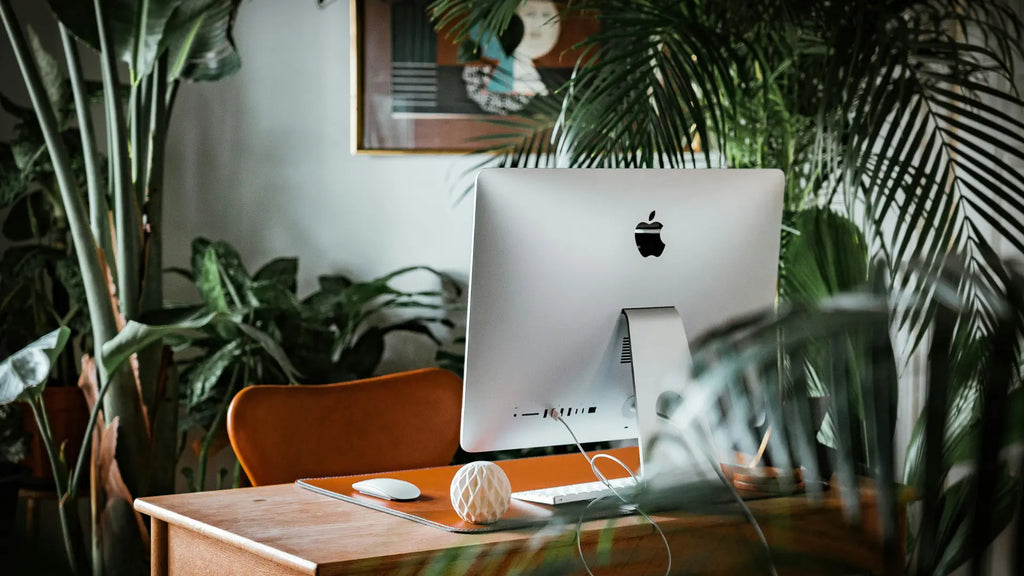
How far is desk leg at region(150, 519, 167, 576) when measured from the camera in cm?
160

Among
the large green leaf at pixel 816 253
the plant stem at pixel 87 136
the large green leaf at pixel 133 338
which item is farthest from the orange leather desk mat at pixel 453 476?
the plant stem at pixel 87 136

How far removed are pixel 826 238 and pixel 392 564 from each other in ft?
3.36

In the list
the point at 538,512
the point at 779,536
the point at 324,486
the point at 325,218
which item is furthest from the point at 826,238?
the point at 325,218

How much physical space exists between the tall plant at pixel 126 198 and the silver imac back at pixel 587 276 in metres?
1.10

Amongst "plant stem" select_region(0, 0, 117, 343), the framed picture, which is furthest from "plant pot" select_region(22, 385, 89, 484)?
the framed picture

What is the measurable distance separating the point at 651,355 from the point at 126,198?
136 centimetres

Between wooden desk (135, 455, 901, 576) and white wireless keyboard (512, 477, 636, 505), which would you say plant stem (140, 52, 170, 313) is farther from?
white wireless keyboard (512, 477, 636, 505)

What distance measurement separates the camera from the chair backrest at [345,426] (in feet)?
6.23

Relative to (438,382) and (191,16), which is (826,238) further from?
(191,16)

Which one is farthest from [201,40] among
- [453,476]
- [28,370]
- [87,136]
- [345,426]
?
[453,476]

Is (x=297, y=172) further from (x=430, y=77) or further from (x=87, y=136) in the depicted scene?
(x=87, y=136)

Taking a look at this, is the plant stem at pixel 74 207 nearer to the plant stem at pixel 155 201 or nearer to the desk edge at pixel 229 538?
the plant stem at pixel 155 201

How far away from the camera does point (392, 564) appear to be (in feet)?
4.23

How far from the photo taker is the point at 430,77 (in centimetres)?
320
